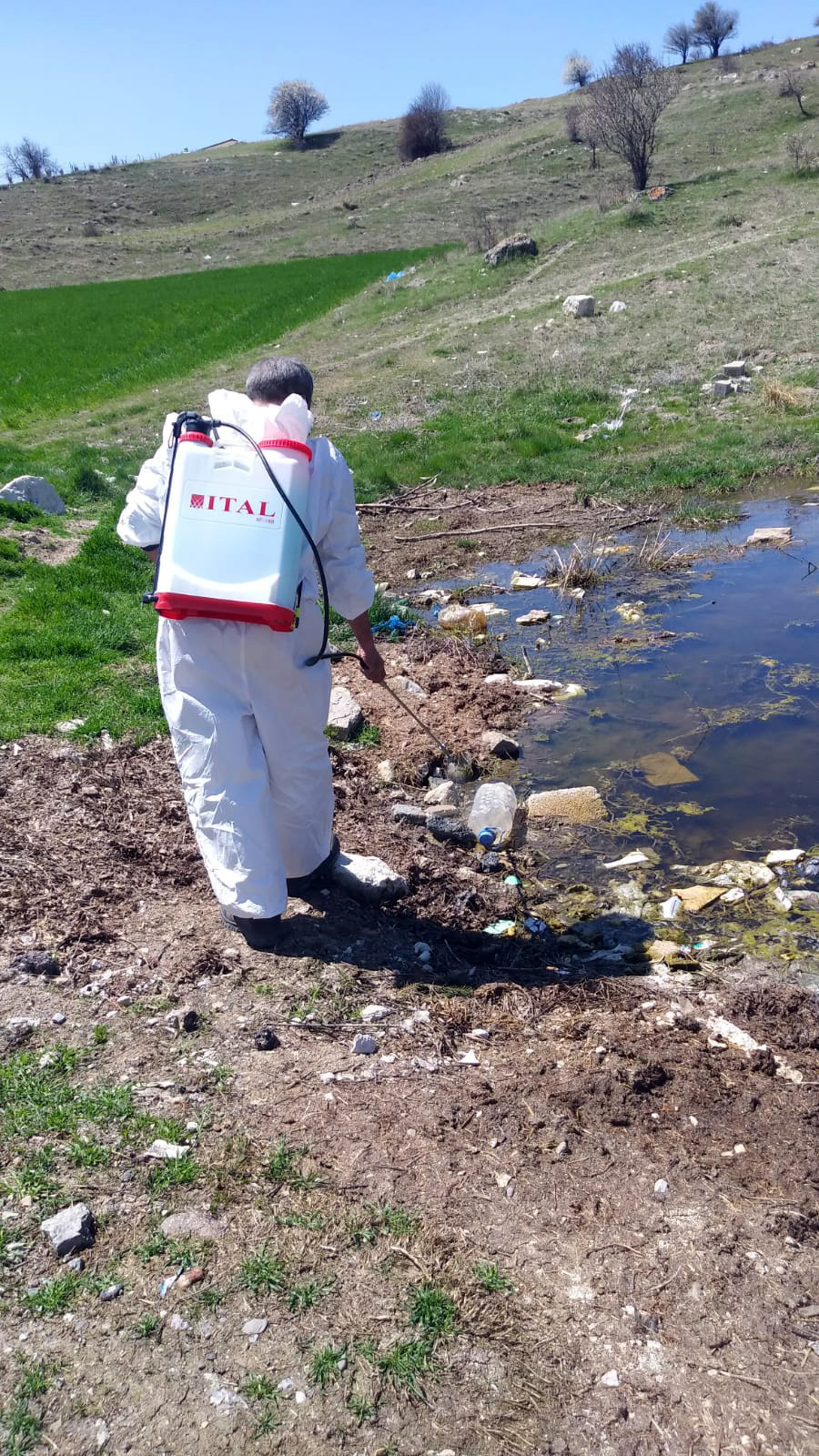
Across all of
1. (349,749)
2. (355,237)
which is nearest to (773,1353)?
(349,749)

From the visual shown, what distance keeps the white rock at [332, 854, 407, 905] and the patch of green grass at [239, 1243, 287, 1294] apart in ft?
5.93

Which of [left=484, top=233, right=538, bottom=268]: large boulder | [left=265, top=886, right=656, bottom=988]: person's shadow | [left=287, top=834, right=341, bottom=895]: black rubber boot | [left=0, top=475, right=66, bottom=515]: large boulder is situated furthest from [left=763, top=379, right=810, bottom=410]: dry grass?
[left=484, top=233, right=538, bottom=268]: large boulder

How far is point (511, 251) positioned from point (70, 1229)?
25.4 meters

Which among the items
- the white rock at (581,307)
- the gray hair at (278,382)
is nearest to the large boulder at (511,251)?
the white rock at (581,307)

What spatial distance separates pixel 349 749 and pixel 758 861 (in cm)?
234

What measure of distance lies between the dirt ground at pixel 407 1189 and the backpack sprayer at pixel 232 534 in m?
1.31

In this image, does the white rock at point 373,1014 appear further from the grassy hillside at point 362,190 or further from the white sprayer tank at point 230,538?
the grassy hillside at point 362,190

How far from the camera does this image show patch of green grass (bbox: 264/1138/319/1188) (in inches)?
106

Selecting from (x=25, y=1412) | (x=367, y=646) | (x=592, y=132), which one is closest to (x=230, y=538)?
(x=367, y=646)

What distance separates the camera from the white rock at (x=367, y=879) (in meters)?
4.18

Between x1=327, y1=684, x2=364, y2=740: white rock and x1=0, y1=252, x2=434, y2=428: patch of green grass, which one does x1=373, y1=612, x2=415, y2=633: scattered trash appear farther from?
x1=0, y1=252, x2=434, y2=428: patch of green grass

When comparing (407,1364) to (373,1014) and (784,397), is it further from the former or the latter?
(784,397)

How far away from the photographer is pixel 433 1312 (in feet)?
7.66

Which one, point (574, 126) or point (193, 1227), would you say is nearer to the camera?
point (193, 1227)
